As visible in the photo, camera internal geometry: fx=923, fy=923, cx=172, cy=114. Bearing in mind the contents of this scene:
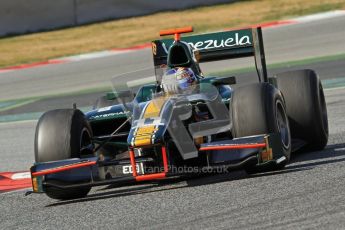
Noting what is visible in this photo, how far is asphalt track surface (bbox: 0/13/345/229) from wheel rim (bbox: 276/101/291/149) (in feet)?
0.80

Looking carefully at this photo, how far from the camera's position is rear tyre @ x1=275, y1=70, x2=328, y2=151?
8906 mm

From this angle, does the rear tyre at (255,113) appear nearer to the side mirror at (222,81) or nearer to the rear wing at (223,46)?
the side mirror at (222,81)

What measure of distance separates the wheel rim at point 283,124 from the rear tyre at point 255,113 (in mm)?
81

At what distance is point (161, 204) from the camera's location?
7.13m

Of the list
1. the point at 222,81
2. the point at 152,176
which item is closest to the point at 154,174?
the point at 152,176

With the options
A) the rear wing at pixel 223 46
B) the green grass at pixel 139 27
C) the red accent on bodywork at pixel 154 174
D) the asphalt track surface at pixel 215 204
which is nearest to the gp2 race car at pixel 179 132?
the red accent on bodywork at pixel 154 174

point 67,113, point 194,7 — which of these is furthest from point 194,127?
point 194,7

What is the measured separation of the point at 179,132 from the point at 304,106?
5.19ft

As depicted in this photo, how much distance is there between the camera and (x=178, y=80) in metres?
8.71

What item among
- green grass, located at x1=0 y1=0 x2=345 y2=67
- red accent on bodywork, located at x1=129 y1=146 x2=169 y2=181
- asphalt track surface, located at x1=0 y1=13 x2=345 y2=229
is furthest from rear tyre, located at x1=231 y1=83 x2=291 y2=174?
green grass, located at x1=0 y1=0 x2=345 y2=67

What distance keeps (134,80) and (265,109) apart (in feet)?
6.57

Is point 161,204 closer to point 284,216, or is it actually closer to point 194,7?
point 284,216

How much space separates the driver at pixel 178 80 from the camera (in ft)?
28.5
